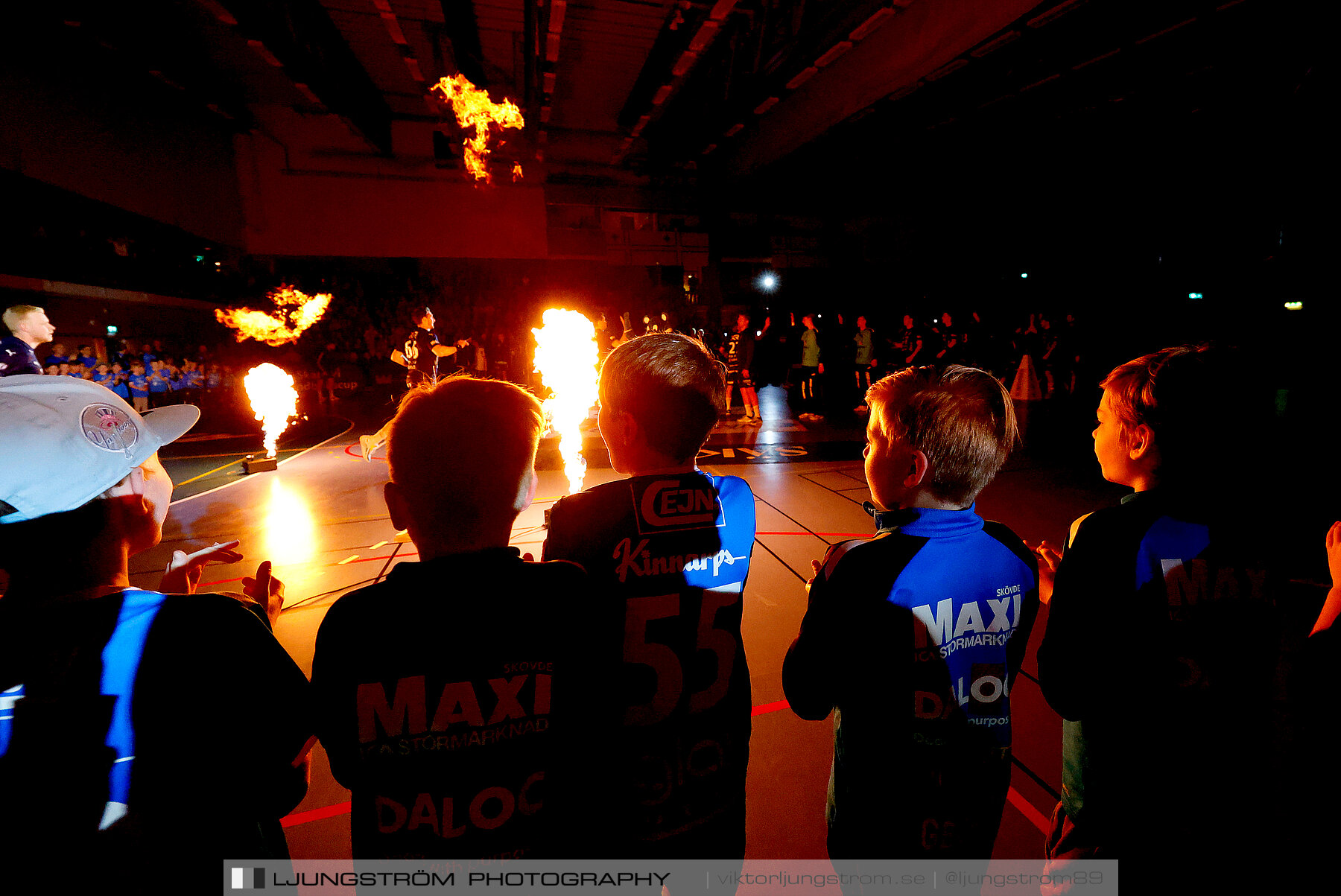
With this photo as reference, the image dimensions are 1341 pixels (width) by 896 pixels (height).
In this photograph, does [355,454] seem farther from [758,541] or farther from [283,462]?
[758,541]

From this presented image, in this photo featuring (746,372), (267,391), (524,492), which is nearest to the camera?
(524,492)

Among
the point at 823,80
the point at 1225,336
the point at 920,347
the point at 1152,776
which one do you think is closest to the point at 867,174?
the point at 823,80

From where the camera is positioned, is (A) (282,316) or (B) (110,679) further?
(A) (282,316)

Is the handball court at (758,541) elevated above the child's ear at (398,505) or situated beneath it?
situated beneath

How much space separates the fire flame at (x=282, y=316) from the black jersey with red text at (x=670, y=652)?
20997mm

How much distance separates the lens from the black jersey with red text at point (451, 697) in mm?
1160

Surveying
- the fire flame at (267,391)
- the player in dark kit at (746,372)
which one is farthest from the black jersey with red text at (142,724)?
the player in dark kit at (746,372)

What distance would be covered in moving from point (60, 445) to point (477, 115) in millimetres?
15746

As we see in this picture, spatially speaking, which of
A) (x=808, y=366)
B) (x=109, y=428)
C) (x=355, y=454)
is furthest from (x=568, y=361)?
(x=808, y=366)

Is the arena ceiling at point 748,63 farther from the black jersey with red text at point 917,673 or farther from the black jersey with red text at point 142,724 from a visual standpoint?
the black jersey with red text at point 142,724

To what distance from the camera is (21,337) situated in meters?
6.78

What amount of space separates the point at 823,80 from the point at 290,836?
15527 millimetres

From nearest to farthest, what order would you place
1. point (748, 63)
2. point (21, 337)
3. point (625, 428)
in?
point (625, 428) < point (21, 337) < point (748, 63)

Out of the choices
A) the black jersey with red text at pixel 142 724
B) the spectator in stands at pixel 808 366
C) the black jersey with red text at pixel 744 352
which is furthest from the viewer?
the spectator in stands at pixel 808 366
